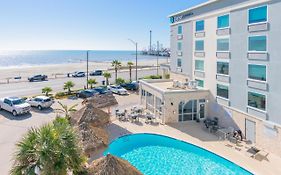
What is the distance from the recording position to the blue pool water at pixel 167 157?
18.2 m

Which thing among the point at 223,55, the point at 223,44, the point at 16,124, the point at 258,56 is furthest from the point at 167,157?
the point at 16,124

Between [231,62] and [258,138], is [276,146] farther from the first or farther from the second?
[231,62]

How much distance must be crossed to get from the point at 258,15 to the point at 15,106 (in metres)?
28.5

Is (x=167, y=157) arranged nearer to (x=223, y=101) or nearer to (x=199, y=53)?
(x=223, y=101)

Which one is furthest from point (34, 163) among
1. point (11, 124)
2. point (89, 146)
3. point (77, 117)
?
point (11, 124)

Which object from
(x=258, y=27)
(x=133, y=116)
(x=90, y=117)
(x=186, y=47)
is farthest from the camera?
(x=186, y=47)

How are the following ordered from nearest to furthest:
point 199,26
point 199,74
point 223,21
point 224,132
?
point 224,132, point 223,21, point 199,26, point 199,74

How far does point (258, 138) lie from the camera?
71.6ft

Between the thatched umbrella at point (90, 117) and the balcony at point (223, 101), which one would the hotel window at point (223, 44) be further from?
the thatched umbrella at point (90, 117)

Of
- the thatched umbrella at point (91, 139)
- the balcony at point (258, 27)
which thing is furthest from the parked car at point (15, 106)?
the balcony at point (258, 27)

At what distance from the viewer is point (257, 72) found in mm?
21719

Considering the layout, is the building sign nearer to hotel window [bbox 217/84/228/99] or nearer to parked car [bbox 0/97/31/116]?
hotel window [bbox 217/84/228/99]

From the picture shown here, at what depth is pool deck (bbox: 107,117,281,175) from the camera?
18.4 metres

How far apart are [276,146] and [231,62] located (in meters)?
8.84
